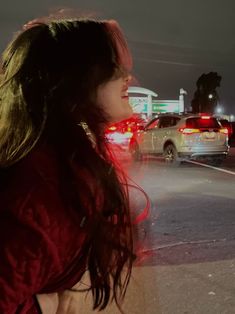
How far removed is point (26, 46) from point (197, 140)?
14.2 meters

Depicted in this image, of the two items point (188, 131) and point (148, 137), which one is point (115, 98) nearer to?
point (188, 131)

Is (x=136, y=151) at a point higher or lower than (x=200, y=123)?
lower

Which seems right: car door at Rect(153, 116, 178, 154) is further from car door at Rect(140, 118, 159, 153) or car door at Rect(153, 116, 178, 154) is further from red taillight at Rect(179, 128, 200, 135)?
red taillight at Rect(179, 128, 200, 135)

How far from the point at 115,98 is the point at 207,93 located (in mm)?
72898

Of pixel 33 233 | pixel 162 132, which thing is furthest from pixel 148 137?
pixel 33 233

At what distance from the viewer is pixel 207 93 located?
237ft

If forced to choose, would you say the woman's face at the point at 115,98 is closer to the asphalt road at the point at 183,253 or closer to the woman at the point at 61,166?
the woman at the point at 61,166

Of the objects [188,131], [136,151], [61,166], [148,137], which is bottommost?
[136,151]

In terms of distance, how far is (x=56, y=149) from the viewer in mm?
1109

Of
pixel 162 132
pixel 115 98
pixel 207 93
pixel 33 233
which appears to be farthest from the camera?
pixel 207 93

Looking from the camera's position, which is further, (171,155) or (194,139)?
(171,155)

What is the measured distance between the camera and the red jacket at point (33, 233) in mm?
969

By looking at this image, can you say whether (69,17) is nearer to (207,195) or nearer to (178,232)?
(178,232)

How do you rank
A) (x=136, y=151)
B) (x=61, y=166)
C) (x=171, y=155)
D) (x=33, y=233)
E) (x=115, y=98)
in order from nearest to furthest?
(x=33, y=233), (x=61, y=166), (x=115, y=98), (x=171, y=155), (x=136, y=151)
